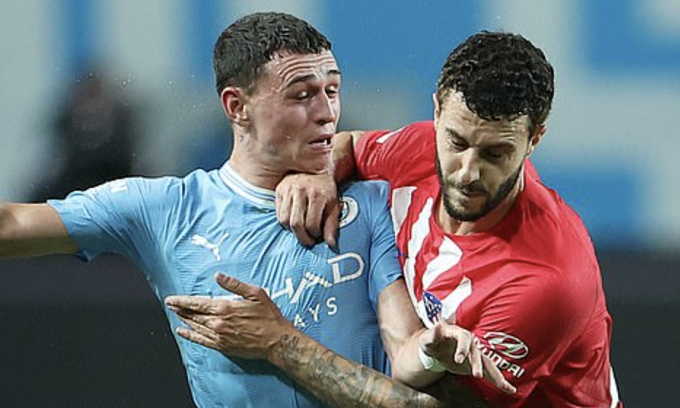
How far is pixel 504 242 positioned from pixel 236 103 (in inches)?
21.5

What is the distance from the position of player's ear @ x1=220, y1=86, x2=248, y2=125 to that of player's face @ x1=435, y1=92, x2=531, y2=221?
1.33 feet

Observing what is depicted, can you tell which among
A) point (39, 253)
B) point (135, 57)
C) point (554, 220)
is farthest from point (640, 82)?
point (39, 253)

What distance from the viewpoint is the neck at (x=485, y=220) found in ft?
7.75

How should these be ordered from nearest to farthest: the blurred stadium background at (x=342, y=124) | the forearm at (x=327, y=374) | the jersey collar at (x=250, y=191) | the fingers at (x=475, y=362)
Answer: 1. the fingers at (x=475, y=362)
2. the forearm at (x=327, y=374)
3. the jersey collar at (x=250, y=191)
4. the blurred stadium background at (x=342, y=124)

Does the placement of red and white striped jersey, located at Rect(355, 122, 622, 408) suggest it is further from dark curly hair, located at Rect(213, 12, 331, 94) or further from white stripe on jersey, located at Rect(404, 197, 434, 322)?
dark curly hair, located at Rect(213, 12, 331, 94)

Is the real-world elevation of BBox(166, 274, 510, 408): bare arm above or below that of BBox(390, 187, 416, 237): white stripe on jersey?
below


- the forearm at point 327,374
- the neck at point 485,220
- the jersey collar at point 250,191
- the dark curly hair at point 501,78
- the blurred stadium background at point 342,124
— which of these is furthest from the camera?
the blurred stadium background at point 342,124

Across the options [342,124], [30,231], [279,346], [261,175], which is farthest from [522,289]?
[342,124]

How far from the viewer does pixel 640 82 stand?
3789 millimetres

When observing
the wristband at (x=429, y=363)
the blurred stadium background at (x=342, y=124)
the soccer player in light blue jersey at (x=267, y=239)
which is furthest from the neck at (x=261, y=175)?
the blurred stadium background at (x=342, y=124)

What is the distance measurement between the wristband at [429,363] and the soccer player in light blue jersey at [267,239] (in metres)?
0.08

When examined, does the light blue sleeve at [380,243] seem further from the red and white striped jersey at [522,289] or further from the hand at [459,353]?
the hand at [459,353]

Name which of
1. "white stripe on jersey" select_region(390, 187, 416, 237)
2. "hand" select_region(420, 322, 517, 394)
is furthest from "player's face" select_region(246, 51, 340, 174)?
"hand" select_region(420, 322, 517, 394)

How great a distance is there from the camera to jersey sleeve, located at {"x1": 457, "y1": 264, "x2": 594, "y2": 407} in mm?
2275
